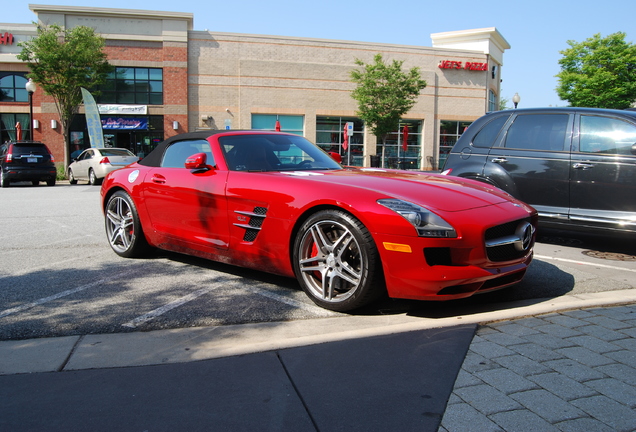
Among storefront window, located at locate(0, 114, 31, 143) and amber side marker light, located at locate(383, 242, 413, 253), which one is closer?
amber side marker light, located at locate(383, 242, 413, 253)

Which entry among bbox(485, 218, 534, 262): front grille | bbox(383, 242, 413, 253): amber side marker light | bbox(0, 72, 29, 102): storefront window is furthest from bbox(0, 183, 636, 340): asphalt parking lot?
bbox(0, 72, 29, 102): storefront window

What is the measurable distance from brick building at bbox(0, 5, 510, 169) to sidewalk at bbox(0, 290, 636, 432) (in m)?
28.3

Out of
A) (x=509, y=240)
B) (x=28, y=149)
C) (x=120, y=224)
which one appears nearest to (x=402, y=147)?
(x=28, y=149)

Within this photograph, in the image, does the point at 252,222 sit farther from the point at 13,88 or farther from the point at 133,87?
the point at 13,88

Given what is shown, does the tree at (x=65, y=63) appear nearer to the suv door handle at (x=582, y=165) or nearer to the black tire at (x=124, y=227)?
the black tire at (x=124, y=227)

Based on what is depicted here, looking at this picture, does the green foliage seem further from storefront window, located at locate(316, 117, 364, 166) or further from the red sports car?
the red sports car

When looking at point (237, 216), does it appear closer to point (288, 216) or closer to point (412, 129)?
point (288, 216)

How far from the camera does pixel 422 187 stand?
13.3 feet

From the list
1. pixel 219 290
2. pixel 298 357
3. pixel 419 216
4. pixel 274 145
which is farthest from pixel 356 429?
pixel 274 145

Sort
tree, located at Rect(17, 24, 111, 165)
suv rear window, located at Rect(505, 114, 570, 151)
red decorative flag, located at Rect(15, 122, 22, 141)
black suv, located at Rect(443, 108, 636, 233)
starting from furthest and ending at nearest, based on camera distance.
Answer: red decorative flag, located at Rect(15, 122, 22, 141) → tree, located at Rect(17, 24, 111, 165) → suv rear window, located at Rect(505, 114, 570, 151) → black suv, located at Rect(443, 108, 636, 233)

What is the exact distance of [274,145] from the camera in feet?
16.6

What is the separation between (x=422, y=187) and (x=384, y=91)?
2939cm

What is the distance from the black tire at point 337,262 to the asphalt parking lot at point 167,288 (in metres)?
0.17

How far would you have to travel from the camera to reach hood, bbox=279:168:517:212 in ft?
12.3
